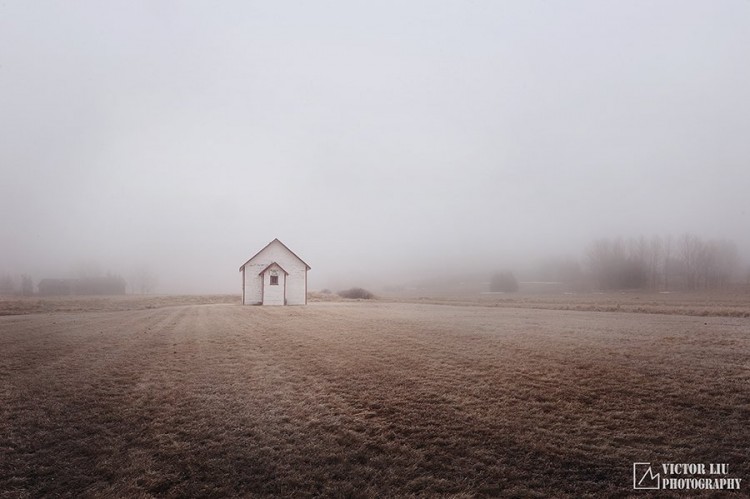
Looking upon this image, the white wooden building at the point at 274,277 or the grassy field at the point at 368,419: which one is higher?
A: the white wooden building at the point at 274,277

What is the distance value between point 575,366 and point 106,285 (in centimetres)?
12431

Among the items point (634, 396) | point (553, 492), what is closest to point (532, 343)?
point (634, 396)

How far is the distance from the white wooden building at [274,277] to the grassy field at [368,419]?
97.9ft

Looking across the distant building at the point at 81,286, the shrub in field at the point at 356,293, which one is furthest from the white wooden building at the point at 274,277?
the distant building at the point at 81,286

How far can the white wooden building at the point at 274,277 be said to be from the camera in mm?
44438

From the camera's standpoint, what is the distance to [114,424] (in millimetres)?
7445

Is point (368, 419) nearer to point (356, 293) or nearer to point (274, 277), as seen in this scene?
point (274, 277)

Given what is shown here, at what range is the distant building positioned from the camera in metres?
96.4

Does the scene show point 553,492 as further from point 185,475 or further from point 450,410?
point 185,475

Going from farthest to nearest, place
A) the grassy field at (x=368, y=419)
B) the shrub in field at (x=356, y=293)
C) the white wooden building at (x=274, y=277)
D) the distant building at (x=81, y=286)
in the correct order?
1. the distant building at (x=81, y=286)
2. the shrub in field at (x=356, y=293)
3. the white wooden building at (x=274, y=277)
4. the grassy field at (x=368, y=419)

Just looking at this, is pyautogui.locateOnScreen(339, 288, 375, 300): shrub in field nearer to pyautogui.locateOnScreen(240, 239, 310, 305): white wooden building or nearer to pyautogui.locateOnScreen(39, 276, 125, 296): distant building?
pyautogui.locateOnScreen(240, 239, 310, 305): white wooden building

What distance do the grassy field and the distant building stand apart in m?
107

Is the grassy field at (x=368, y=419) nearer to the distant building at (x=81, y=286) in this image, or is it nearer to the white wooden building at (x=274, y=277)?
the white wooden building at (x=274, y=277)

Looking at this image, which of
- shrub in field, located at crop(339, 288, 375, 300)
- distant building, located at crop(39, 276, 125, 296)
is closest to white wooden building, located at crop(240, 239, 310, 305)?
shrub in field, located at crop(339, 288, 375, 300)
